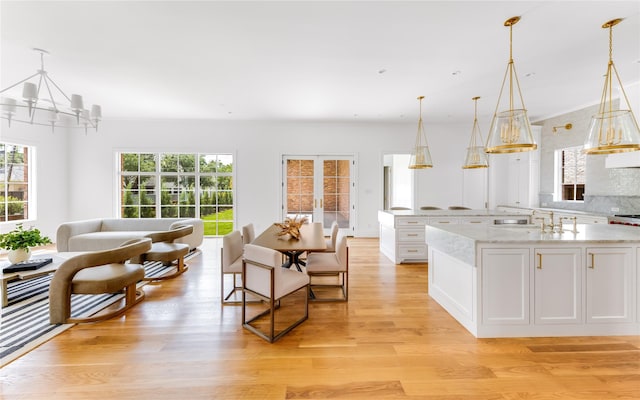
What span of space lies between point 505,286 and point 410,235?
232 cm

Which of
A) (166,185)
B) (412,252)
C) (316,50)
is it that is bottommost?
(412,252)

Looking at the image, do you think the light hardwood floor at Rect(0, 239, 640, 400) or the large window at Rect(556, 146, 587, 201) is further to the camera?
the large window at Rect(556, 146, 587, 201)

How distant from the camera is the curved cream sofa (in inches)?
177

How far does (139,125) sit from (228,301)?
586 cm

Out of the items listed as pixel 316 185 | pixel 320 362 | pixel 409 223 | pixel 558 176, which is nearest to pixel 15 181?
pixel 316 185

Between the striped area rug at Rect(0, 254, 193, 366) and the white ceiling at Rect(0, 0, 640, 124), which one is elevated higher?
the white ceiling at Rect(0, 0, 640, 124)

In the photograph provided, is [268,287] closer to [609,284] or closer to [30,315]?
[30,315]

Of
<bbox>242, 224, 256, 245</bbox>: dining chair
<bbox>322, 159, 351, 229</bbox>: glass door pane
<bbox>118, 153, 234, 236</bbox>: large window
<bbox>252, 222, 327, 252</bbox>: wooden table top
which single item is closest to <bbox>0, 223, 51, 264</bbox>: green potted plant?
<bbox>242, 224, 256, 245</bbox>: dining chair

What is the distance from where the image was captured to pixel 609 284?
2287mm

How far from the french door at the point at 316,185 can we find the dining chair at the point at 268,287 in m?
4.24

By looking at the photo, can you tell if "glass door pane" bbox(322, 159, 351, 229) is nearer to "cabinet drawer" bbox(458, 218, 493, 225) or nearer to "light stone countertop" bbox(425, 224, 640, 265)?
"cabinet drawer" bbox(458, 218, 493, 225)

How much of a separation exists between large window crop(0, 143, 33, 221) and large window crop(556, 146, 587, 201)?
11.8 meters

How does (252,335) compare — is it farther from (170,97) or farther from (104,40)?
(170,97)

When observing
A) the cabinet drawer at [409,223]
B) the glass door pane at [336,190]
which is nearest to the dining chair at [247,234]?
the cabinet drawer at [409,223]
